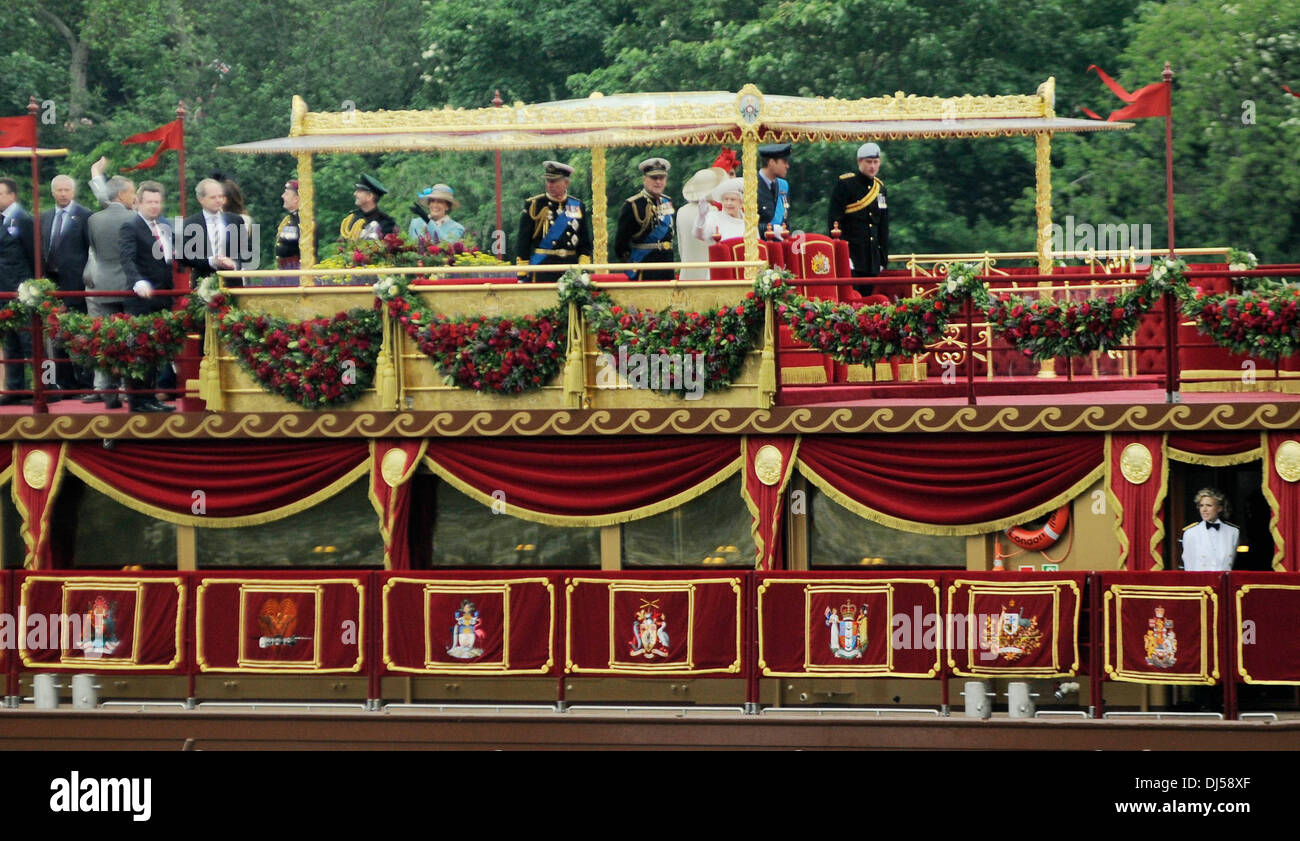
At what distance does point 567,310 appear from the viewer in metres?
17.5

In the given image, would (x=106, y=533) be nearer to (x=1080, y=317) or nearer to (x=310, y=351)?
(x=310, y=351)

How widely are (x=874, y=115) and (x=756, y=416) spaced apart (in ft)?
9.89

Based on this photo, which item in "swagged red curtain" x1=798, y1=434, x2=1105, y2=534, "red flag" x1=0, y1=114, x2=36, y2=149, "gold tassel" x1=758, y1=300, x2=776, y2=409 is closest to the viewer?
"swagged red curtain" x1=798, y1=434, x2=1105, y2=534

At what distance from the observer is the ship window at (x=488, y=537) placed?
59.2 ft

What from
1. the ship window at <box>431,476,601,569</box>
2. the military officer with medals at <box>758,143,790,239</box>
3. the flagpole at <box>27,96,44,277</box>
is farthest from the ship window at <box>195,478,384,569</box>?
the military officer with medals at <box>758,143,790,239</box>

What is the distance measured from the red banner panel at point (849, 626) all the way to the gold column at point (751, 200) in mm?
2549

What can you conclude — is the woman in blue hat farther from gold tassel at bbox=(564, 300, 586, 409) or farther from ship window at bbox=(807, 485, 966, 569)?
ship window at bbox=(807, 485, 966, 569)

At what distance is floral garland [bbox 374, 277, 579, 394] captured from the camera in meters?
17.5

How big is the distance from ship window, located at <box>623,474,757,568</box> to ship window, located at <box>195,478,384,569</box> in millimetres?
2117

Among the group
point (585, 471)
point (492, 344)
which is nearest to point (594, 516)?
point (585, 471)

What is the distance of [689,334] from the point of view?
17250mm

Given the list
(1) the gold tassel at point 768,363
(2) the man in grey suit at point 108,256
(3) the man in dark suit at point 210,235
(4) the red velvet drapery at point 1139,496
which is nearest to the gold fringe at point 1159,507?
(4) the red velvet drapery at point 1139,496

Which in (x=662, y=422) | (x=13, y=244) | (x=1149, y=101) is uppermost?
(x=1149, y=101)

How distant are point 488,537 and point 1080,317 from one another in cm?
484
